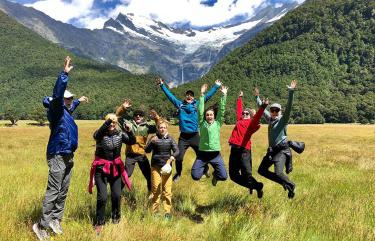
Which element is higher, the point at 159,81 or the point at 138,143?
the point at 159,81

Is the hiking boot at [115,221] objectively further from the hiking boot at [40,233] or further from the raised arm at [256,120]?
the raised arm at [256,120]

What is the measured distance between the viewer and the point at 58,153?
6488 millimetres

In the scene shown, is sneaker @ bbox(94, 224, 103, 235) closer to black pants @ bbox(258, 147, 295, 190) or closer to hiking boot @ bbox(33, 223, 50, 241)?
hiking boot @ bbox(33, 223, 50, 241)

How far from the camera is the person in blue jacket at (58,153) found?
6.11 m

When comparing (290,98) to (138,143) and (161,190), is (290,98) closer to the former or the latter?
(161,190)

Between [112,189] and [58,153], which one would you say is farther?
[112,189]

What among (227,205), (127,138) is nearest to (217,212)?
(227,205)

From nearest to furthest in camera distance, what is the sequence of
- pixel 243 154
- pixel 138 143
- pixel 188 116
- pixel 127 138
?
pixel 127 138 → pixel 243 154 → pixel 138 143 → pixel 188 116

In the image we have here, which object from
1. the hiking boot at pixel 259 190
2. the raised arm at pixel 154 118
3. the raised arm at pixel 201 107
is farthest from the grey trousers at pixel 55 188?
the hiking boot at pixel 259 190

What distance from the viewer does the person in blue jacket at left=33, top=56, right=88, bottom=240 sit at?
6.11 m

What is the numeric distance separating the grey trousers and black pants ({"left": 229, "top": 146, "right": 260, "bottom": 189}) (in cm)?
355

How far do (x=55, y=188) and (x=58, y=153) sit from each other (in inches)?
21.1

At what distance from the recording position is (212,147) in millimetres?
8758

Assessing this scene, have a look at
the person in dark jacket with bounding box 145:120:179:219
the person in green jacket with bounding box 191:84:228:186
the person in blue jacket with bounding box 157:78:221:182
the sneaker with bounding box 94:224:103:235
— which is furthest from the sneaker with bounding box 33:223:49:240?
the person in blue jacket with bounding box 157:78:221:182
